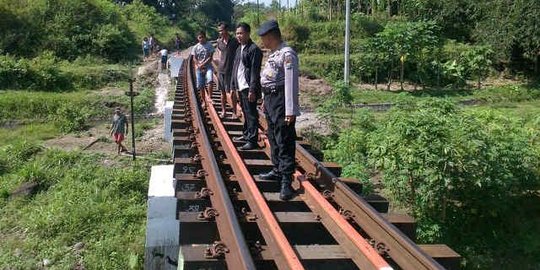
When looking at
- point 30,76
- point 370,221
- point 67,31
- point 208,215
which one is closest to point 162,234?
point 208,215

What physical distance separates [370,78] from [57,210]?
20.9 metres

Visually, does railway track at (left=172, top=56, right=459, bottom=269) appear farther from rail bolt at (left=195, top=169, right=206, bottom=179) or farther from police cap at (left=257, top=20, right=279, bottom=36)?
police cap at (left=257, top=20, right=279, bottom=36)

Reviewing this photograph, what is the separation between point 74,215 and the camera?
10.6 meters

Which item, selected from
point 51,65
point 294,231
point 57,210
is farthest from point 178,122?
point 51,65

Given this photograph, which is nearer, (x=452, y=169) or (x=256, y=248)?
(x=256, y=248)

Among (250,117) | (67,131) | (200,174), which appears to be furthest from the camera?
(67,131)

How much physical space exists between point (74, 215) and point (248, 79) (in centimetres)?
548

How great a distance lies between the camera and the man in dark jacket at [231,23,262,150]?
21.4 feet

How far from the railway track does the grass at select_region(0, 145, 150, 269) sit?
398cm

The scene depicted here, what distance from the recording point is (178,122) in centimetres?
904

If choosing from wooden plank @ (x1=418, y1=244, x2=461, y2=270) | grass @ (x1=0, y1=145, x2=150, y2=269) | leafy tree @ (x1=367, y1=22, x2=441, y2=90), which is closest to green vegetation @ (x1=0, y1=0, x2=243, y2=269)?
grass @ (x1=0, y1=145, x2=150, y2=269)

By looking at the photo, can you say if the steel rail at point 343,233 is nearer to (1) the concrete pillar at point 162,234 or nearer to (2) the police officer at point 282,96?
(2) the police officer at point 282,96

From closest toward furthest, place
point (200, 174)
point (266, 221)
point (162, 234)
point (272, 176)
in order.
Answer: point (266, 221) < point (272, 176) < point (200, 174) < point (162, 234)

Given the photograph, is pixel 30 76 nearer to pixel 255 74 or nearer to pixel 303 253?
pixel 255 74
